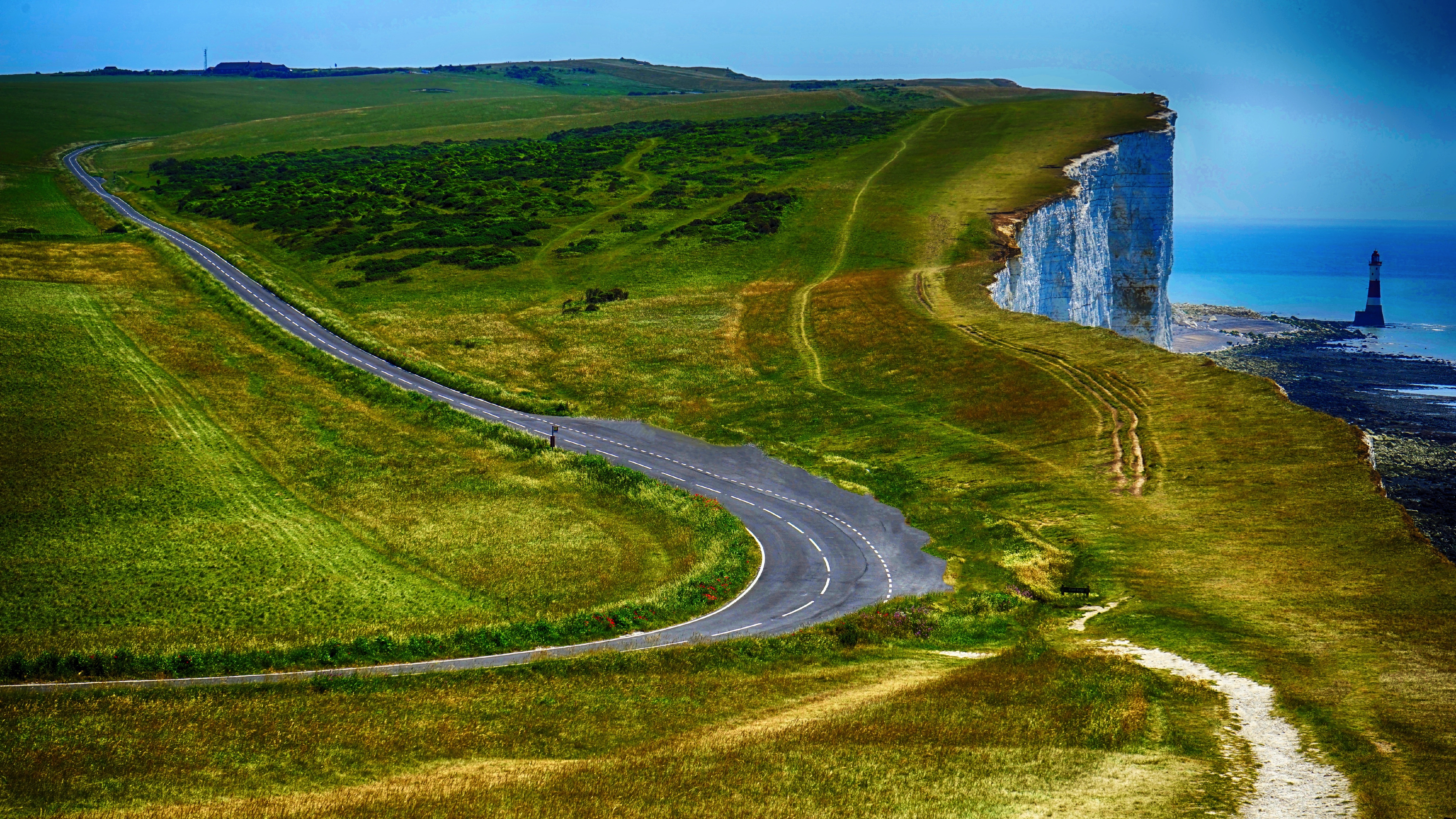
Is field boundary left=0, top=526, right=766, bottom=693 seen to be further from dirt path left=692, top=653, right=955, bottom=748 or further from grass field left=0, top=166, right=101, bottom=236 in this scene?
grass field left=0, top=166, right=101, bottom=236

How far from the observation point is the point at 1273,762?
23312mm

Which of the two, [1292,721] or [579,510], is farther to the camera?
[579,510]

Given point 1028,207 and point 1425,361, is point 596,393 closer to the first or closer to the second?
point 1028,207

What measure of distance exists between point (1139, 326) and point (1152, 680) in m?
94.8

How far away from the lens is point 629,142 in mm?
167125

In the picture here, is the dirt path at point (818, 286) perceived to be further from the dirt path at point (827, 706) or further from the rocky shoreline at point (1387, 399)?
the dirt path at point (827, 706)

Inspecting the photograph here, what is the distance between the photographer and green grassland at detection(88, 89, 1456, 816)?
32.1 metres

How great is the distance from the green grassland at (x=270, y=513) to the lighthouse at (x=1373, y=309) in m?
150

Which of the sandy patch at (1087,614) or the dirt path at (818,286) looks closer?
the sandy patch at (1087,614)

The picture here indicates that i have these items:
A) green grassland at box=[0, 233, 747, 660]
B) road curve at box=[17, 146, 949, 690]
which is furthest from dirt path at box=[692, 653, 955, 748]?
green grassland at box=[0, 233, 747, 660]

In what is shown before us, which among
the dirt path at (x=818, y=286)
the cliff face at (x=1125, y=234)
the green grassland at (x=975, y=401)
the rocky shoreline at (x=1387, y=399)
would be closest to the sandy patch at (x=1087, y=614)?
the green grassland at (x=975, y=401)

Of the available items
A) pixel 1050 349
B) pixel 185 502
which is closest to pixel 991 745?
pixel 185 502

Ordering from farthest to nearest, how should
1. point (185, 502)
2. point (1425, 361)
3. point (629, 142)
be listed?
1. point (629, 142)
2. point (1425, 361)
3. point (185, 502)

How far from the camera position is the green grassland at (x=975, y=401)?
105 ft
